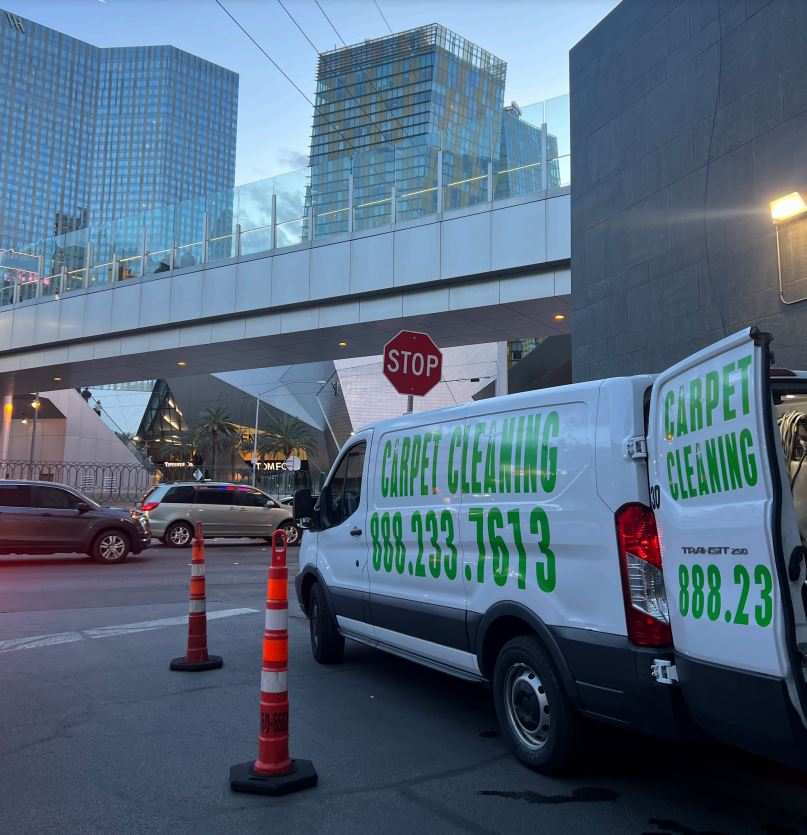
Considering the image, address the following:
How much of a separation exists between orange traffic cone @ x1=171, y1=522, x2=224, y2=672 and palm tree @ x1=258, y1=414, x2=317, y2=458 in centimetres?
6546

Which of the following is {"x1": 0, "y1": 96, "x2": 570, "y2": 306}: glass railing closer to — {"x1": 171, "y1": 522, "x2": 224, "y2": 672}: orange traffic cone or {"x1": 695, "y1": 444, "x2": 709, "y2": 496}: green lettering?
{"x1": 171, "y1": 522, "x2": 224, "y2": 672}: orange traffic cone

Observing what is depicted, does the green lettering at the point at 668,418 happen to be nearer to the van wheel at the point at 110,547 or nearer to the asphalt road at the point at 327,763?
the asphalt road at the point at 327,763

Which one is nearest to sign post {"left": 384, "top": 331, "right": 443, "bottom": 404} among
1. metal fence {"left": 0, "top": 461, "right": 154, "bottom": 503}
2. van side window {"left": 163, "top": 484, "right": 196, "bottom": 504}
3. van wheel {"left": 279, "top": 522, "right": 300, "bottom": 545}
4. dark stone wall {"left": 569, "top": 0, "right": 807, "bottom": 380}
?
dark stone wall {"left": 569, "top": 0, "right": 807, "bottom": 380}

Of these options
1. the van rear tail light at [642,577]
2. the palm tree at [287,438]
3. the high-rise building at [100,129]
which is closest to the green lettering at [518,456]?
the van rear tail light at [642,577]

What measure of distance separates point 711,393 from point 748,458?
0.37 m

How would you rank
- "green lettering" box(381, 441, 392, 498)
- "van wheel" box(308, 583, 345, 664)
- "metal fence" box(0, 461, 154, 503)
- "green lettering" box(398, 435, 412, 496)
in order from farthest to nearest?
"metal fence" box(0, 461, 154, 503), "van wheel" box(308, 583, 345, 664), "green lettering" box(381, 441, 392, 498), "green lettering" box(398, 435, 412, 496)

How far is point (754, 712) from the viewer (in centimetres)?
294

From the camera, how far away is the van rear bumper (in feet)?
11.2

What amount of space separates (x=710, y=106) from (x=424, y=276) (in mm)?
9979

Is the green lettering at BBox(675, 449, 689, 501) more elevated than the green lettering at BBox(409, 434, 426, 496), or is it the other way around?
the green lettering at BBox(409, 434, 426, 496)

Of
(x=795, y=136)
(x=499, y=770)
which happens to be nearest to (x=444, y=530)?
(x=499, y=770)

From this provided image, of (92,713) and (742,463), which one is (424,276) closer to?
(92,713)

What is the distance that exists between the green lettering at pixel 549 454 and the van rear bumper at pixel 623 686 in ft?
2.57

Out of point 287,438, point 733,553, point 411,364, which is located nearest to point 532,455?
point 733,553
